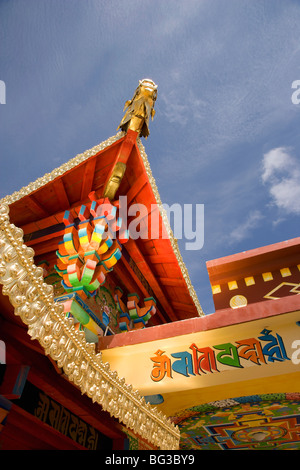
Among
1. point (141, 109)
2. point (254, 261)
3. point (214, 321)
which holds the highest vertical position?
point (141, 109)

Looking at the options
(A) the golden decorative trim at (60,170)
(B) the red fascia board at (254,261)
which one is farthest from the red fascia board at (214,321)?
(A) the golden decorative trim at (60,170)

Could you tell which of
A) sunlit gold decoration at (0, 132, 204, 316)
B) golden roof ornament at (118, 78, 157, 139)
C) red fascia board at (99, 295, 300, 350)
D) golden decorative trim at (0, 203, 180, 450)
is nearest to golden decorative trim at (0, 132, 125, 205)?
sunlit gold decoration at (0, 132, 204, 316)

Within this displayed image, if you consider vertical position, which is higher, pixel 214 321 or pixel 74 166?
pixel 74 166

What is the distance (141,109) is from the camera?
4.75m

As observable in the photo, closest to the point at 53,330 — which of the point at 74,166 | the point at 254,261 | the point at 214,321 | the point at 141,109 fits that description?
the point at 214,321

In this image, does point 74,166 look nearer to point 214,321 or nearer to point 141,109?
point 141,109

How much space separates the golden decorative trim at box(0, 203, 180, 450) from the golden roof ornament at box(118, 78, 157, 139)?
3.74 meters

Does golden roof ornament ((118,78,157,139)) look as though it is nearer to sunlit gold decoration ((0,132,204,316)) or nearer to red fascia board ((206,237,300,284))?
sunlit gold decoration ((0,132,204,316))

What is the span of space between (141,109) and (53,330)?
13.5 feet

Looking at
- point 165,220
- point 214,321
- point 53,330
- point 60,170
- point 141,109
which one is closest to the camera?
point 53,330

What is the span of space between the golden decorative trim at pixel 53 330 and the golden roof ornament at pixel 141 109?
3.74 m

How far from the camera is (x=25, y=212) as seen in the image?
4.98 m

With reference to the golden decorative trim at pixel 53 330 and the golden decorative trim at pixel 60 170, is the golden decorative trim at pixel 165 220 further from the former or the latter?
the golden decorative trim at pixel 53 330

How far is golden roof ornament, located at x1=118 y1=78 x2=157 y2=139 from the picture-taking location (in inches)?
186
